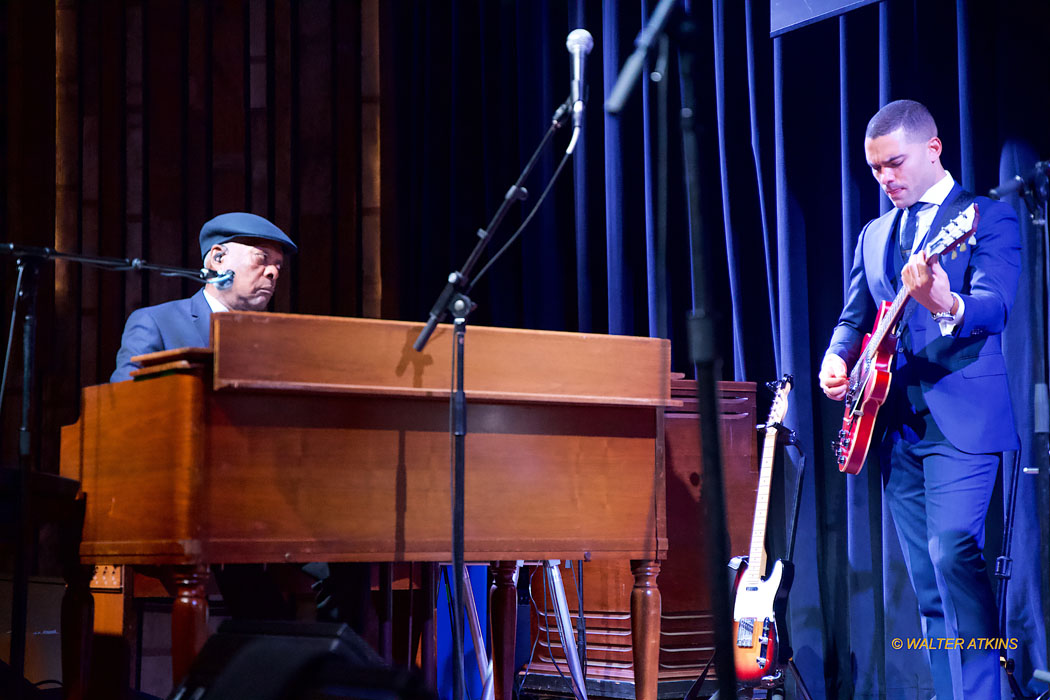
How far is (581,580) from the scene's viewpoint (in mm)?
4109

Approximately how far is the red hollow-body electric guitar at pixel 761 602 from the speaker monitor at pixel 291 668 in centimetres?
191

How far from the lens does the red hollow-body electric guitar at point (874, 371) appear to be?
344cm

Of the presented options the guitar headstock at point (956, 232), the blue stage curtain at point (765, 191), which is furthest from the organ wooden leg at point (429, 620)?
the guitar headstock at point (956, 232)

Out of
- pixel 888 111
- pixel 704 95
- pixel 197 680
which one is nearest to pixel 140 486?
pixel 197 680

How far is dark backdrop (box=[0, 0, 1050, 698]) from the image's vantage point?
384cm

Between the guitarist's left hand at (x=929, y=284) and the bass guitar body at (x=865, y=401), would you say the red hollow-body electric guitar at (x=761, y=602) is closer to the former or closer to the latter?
the bass guitar body at (x=865, y=401)

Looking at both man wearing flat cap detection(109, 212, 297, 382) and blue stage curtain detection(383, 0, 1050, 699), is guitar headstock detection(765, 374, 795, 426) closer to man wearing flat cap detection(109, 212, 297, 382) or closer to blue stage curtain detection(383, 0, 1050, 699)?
blue stage curtain detection(383, 0, 1050, 699)

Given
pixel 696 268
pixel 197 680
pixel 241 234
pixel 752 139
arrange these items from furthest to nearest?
pixel 752 139 < pixel 241 234 < pixel 197 680 < pixel 696 268

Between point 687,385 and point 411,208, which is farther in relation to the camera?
point 411,208

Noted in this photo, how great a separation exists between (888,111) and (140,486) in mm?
2689

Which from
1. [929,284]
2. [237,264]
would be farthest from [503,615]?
[929,284]

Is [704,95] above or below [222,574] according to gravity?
above

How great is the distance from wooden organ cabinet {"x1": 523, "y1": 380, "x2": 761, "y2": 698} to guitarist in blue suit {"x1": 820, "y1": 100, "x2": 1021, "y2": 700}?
1.20 feet

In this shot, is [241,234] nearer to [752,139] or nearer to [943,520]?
[752,139]
